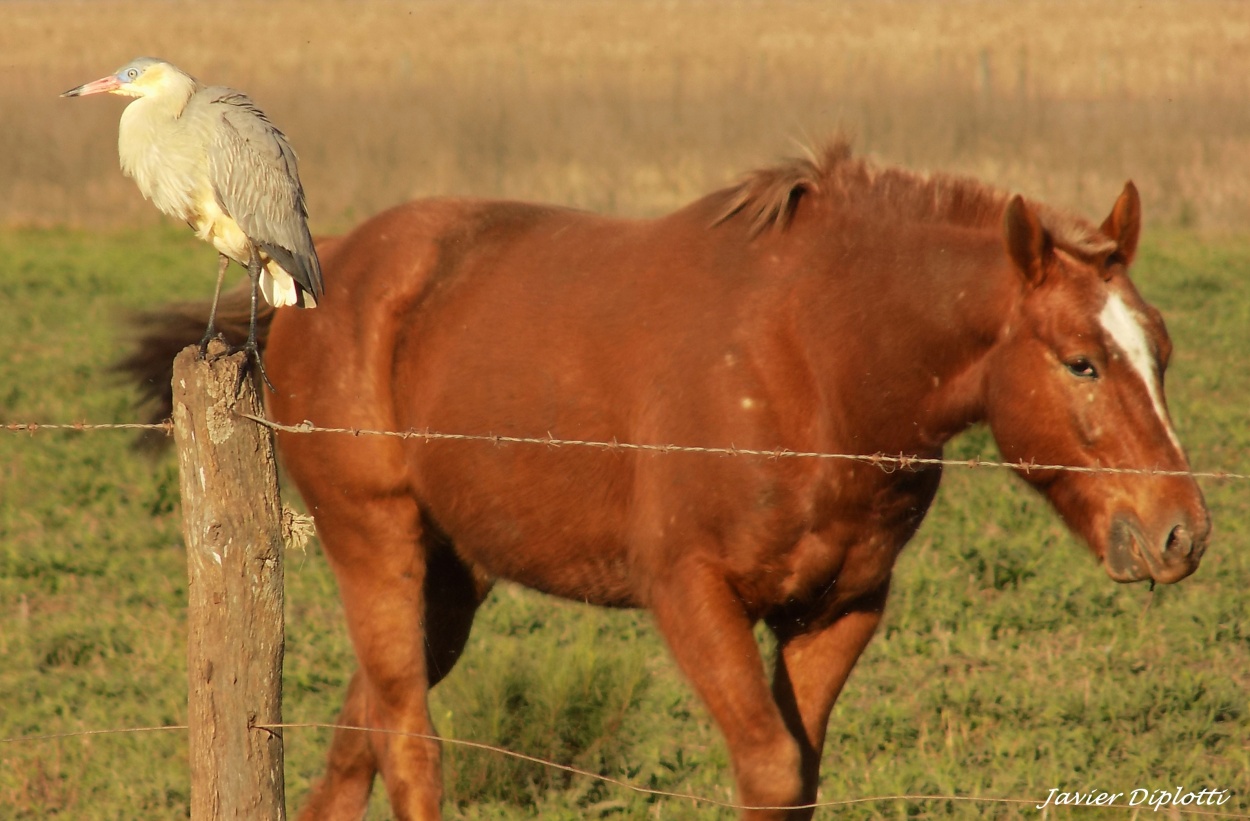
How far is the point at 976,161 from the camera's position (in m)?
15.7

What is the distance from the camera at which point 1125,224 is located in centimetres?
347

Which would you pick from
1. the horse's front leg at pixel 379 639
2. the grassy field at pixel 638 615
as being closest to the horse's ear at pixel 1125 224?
the grassy field at pixel 638 615

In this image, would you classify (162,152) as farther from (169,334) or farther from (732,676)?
(732,676)

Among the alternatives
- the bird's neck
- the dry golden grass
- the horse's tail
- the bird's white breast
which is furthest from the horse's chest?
the dry golden grass

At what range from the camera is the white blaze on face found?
10.6 feet

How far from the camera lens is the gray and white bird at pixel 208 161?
11.7ft

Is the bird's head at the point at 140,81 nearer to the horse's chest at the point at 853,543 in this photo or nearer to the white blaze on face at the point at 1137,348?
the horse's chest at the point at 853,543

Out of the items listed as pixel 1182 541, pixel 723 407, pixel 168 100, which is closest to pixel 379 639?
pixel 723 407

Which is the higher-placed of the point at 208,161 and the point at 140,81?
the point at 140,81

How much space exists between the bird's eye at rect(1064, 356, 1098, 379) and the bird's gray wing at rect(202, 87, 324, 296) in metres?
1.95

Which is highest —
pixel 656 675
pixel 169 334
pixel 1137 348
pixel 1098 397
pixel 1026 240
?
pixel 1026 240

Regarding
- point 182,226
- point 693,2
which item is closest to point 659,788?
point 182,226

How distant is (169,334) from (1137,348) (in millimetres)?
3294

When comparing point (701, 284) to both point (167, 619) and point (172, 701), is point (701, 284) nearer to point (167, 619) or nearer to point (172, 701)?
point (172, 701)
